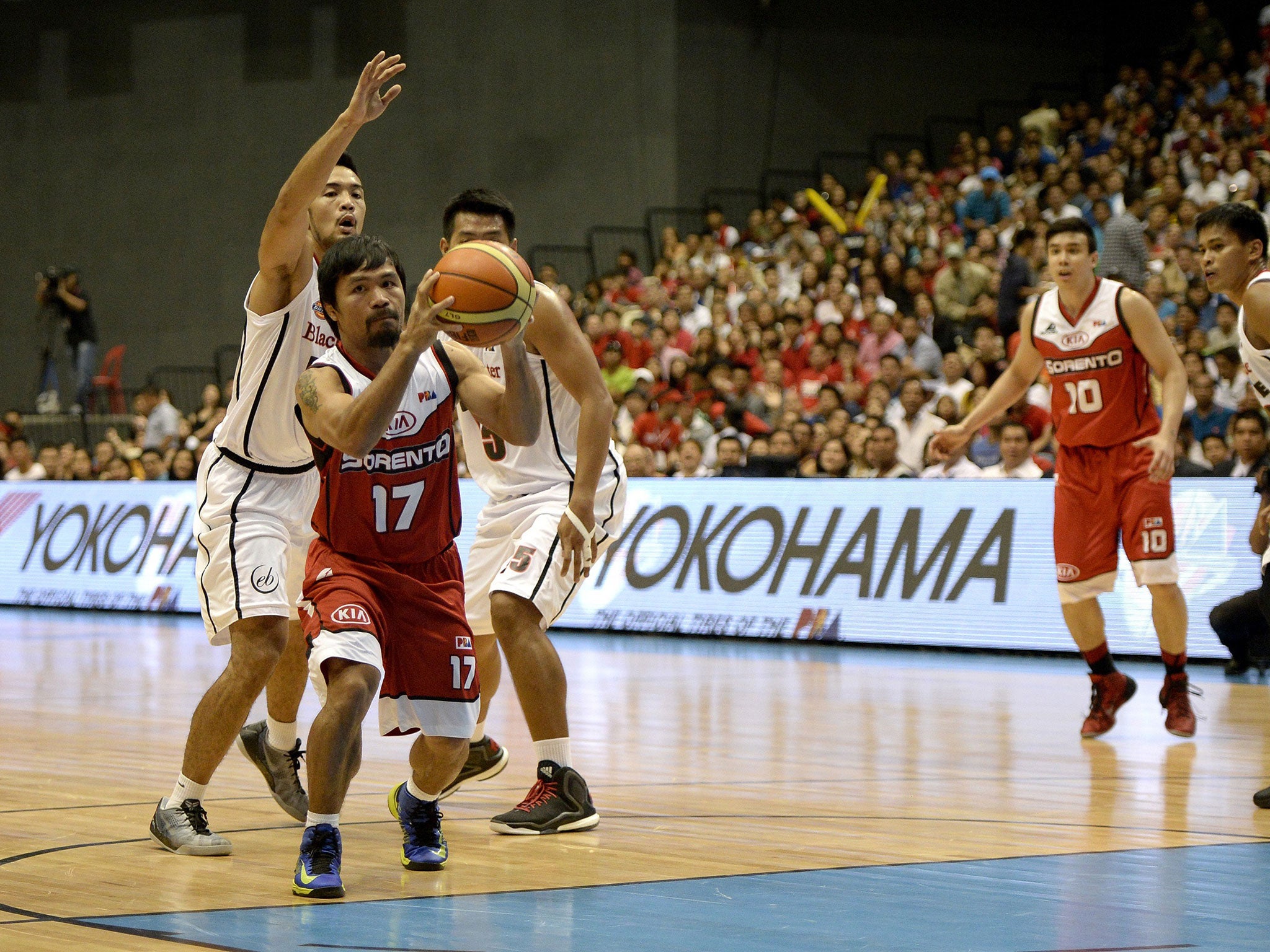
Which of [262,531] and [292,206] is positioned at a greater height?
[292,206]

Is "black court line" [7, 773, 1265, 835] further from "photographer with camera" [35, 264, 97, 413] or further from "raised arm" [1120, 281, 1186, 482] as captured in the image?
"photographer with camera" [35, 264, 97, 413]

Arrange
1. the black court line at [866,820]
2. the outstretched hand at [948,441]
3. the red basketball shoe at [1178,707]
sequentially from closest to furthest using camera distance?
the black court line at [866,820], the red basketball shoe at [1178,707], the outstretched hand at [948,441]

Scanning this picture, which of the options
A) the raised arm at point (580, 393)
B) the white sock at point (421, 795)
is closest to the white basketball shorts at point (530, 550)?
the raised arm at point (580, 393)

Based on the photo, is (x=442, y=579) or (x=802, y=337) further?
(x=802, y=337)

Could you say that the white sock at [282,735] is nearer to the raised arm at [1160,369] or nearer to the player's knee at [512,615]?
the player's knee at [512,615]

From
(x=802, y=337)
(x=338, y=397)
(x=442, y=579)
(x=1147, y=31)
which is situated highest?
(x=1147, y=31)

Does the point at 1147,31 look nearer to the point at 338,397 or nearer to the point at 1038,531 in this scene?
the point at 1038,531

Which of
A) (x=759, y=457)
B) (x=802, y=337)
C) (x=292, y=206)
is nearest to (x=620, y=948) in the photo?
(x=292, y=206)

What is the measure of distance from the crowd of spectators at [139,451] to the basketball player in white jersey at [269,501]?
34.6ft

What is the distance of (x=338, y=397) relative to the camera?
455 centimetres

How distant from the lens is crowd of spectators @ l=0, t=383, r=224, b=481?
17.5 meters

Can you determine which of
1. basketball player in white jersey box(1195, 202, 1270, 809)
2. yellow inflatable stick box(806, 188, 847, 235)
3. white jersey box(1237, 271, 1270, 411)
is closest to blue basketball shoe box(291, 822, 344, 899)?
basketball player in white jersey box(1195, 202, 1270, 809)

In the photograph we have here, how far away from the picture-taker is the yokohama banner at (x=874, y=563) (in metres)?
10.9

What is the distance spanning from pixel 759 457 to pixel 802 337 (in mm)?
4068
